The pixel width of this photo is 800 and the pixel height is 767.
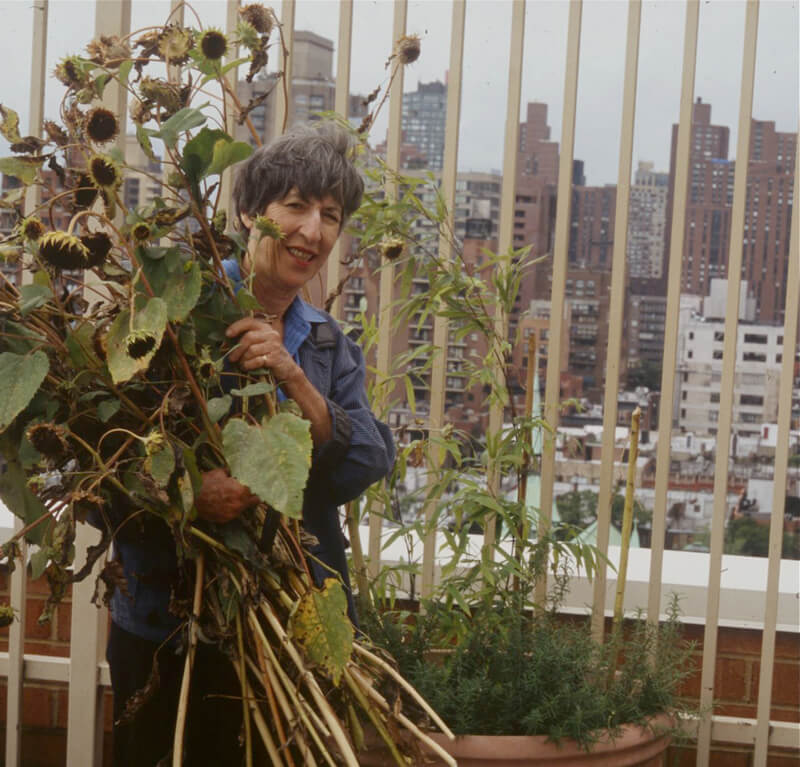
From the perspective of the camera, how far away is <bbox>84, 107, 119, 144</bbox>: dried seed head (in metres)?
1.10

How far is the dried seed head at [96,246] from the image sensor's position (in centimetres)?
105

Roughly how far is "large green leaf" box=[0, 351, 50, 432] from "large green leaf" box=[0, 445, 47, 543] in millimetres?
89

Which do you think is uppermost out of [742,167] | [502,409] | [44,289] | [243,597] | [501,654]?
[742,167]

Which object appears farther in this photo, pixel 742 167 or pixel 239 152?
pixel 742 167

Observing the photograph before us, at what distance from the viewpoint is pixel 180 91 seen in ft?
3.94

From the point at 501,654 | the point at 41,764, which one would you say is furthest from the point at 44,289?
the point at 41,764

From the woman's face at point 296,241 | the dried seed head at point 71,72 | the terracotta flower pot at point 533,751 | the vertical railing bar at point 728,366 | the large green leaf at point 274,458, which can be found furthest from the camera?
the vertical railing bar at point 728,366

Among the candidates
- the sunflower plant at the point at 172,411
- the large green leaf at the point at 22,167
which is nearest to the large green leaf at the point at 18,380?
the sunflower plant at the point at 172,411

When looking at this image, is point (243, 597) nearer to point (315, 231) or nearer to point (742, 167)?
point (315, 231)

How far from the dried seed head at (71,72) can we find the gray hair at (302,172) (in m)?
0.27

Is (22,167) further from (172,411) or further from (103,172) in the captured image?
(172,411)

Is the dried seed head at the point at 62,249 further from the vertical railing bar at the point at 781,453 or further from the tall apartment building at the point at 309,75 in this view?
the vertical railing bar at the point at 781,453

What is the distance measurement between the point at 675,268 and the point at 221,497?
100 centimetres

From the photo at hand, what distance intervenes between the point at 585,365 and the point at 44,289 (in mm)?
1695
